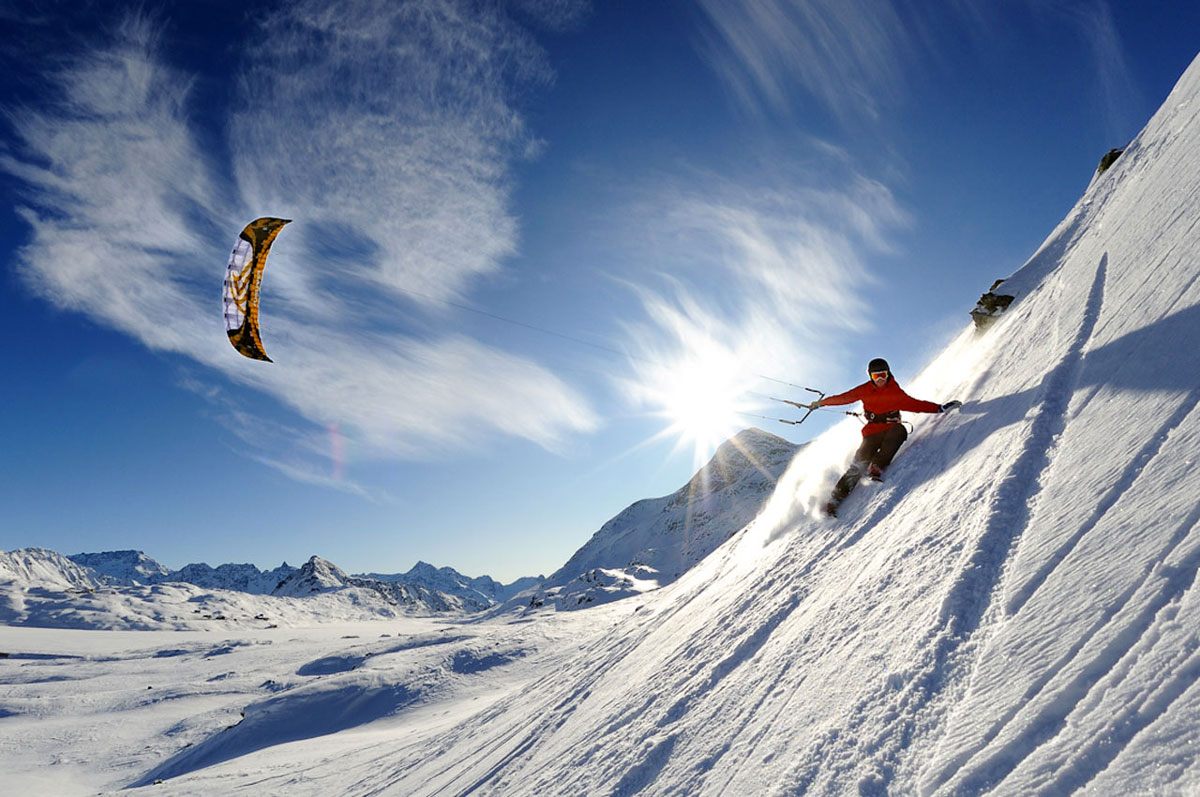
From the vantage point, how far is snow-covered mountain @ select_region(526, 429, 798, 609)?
3246 inches

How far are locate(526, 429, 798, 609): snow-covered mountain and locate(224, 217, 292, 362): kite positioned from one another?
52.0 meters

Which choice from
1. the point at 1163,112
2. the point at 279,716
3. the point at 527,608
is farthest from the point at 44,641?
the point at 1163,112

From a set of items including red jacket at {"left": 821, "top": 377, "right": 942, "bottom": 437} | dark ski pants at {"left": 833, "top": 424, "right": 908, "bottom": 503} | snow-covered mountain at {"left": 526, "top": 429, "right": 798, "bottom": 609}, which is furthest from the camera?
snow-covered mountain at {"left": 526, "top": 429, "right": 798, "bottom": 609}

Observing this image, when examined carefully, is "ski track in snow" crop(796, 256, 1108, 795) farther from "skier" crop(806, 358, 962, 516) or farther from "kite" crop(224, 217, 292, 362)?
"kite" crop(224, 217, 292, 362)

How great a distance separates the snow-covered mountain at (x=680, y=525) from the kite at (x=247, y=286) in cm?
5197

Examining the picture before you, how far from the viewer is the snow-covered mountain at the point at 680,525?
3246 inches

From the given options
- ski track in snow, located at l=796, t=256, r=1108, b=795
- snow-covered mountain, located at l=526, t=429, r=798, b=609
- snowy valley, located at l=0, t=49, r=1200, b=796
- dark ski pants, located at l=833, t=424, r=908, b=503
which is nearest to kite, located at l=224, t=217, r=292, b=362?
snowy valley, located at l=0, t=49, r=1200, b=796

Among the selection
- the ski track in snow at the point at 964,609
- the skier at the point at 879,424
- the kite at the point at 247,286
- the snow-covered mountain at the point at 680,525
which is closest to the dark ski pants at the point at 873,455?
the skier at the point at 879,424

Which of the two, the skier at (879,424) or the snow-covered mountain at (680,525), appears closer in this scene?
the skier at (879,424)

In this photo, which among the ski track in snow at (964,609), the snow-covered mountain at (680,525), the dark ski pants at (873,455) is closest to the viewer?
the ski track in snow at (964,609)

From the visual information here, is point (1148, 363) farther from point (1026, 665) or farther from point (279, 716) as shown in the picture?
point (279, 716)

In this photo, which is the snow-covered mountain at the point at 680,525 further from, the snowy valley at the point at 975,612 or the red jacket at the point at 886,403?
the red jacket at the point at 886,403

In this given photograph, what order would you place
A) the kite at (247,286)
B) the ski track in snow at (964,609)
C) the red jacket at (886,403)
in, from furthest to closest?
the kite at (247,286) < the red jacket at (886,403) < the ski track in snow at (964,609)

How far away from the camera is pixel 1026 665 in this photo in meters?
2.53
